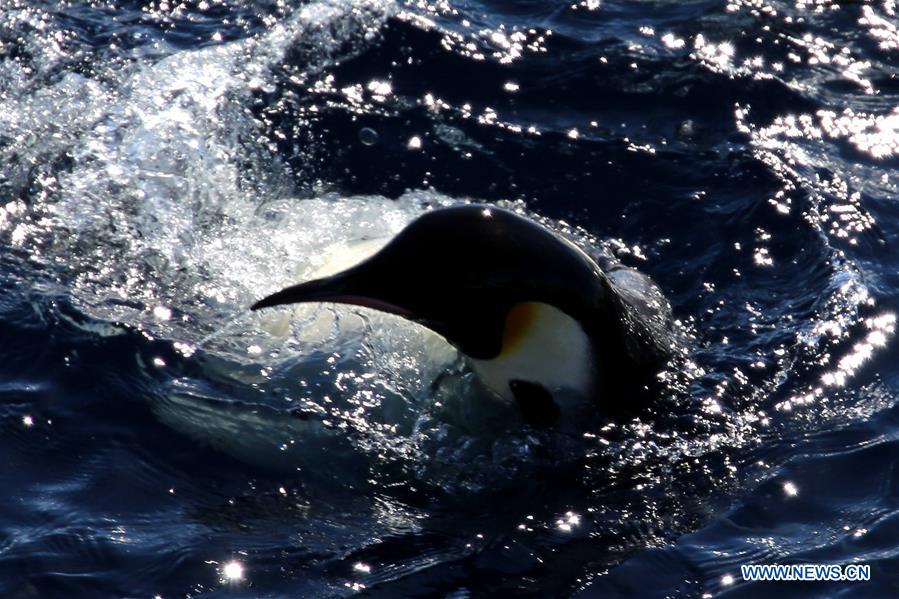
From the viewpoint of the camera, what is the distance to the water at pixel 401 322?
14.5 ft

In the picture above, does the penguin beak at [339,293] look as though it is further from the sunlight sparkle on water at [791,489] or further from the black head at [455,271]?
the sunlight sparkle on water at [791,489]

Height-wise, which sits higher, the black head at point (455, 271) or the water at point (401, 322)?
the black head at point (455, 271)

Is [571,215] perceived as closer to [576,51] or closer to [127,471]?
[576,51]

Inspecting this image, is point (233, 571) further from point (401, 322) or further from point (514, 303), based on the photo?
point (401, 322)

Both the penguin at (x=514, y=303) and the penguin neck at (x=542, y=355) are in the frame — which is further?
the penguin neck at (x=542, y=355)

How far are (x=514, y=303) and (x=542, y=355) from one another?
31 cm

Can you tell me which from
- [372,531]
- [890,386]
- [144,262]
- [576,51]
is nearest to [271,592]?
[372,531]

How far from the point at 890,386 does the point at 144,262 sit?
3562 millimetres

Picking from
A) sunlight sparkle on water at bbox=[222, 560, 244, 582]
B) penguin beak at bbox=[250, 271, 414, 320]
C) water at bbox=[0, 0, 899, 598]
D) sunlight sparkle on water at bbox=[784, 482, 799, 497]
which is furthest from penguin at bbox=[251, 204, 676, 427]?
sunlight sparkle on water at bbox=[222, 560, 244, 582]

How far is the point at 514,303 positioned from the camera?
4.54m

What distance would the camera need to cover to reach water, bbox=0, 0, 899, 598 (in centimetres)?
443

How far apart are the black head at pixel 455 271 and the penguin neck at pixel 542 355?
13 centimetres

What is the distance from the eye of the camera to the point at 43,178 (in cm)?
619

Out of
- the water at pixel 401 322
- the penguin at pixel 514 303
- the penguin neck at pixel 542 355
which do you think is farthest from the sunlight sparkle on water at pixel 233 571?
the penguin neck at pixel 542 355
